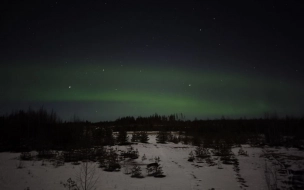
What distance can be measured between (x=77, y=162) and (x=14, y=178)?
4.82 metres

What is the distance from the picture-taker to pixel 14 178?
1144cm

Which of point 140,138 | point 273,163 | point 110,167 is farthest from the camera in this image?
point 140,138

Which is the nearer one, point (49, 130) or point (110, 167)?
point (110, 167)

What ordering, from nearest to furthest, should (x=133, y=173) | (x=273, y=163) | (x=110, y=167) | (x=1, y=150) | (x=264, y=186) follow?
(x=264, y=186), (x=133, y=173), (x=110, y=167), (x=273, y=163), (x=1, y=150)

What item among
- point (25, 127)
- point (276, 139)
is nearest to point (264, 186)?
point (276, 139)

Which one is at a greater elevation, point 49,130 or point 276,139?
point 49,130

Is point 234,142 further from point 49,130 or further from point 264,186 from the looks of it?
point 49,130

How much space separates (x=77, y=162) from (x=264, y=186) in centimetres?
1333

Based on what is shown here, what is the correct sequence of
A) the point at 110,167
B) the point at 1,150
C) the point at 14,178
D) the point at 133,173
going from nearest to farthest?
the point at 14,178, the point at 133,173, the point at 110,167, the point at 1,150

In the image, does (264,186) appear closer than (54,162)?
Yes

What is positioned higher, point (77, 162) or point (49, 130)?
point (49, 130)

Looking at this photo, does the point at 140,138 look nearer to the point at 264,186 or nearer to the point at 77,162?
the point at 77,162

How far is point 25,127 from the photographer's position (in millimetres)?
27812

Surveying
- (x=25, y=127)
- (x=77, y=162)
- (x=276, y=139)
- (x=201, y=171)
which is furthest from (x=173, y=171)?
(x=25, y=127)
